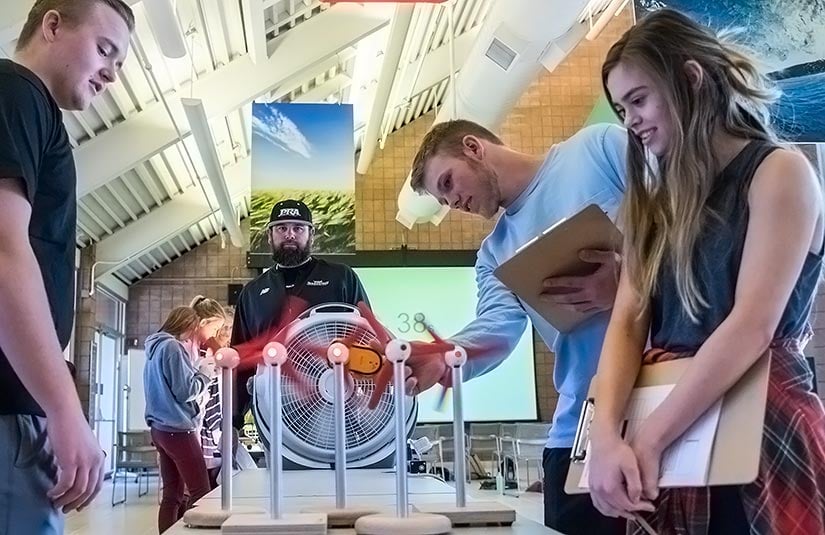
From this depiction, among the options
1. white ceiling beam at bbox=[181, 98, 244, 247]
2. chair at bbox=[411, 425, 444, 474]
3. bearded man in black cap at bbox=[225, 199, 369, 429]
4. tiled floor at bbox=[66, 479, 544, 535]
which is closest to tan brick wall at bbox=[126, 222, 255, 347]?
white ceiling beam at bbox=[181, 98, 244, 247]

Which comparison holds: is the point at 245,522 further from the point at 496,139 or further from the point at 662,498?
the point at 496,139

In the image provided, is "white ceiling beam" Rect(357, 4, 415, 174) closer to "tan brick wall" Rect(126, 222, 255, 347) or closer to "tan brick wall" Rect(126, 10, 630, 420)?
"tan brick wall" Rect(126, 10, 630, 420)

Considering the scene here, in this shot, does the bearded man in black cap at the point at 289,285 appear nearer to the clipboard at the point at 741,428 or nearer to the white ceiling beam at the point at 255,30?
the clipboard at the point at 741,428

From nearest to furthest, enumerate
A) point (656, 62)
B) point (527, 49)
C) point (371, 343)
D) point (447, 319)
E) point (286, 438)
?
point (656, 62)
point (371, 343)
point (286, 438)
point (527, 49)
point (447, 319)

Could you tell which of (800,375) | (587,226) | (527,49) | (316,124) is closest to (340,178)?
(316,124)

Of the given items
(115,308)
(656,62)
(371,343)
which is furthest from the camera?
(115,308)

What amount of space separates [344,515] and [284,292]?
6.77 ft

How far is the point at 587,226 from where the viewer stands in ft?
4.25

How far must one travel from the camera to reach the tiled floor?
577 centimetres

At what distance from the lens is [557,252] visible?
1367 millimetres

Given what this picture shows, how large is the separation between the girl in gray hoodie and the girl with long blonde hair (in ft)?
11.3

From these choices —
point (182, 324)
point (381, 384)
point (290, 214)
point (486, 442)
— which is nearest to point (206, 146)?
point (182, 324)

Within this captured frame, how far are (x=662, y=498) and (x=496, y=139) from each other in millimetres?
1177

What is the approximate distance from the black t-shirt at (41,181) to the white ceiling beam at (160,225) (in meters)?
9.29
